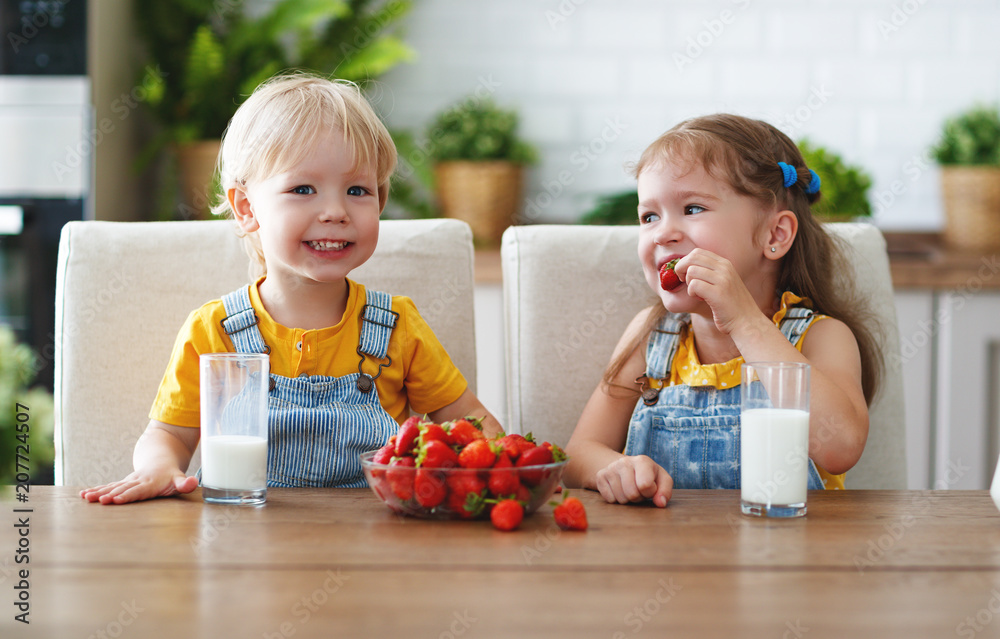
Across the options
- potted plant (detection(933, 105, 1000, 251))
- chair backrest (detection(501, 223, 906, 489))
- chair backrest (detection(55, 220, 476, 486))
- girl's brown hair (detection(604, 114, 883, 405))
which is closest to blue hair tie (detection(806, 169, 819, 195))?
girl's brown hair (detection(604, 114, 883, 405))

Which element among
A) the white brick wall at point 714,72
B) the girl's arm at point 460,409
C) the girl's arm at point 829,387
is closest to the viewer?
the girl's arm at point 829,387

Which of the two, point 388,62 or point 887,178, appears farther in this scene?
point 887,178

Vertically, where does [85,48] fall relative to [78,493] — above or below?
above

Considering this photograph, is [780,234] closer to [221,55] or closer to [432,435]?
[432,435]

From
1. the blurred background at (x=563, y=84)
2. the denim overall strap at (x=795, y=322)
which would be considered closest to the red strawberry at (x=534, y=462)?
the denim overall strap at (x=795, y=322)

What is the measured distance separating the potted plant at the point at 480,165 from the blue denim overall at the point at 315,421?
1.56 meters

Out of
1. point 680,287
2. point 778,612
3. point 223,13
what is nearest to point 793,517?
point 778,612

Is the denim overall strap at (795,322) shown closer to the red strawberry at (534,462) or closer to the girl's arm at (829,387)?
the girl's arm at (829,387)

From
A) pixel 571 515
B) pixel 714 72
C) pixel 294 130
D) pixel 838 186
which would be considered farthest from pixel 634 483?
pixel 714 72

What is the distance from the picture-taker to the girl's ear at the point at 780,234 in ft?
5.31

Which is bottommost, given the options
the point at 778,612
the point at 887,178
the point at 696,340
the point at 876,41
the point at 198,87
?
the point at 778,612

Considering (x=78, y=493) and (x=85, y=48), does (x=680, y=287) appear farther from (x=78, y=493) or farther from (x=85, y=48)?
(x=85, y=48)

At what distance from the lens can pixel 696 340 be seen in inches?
Answer: 65.7

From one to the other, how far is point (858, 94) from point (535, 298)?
2024 millimetres
